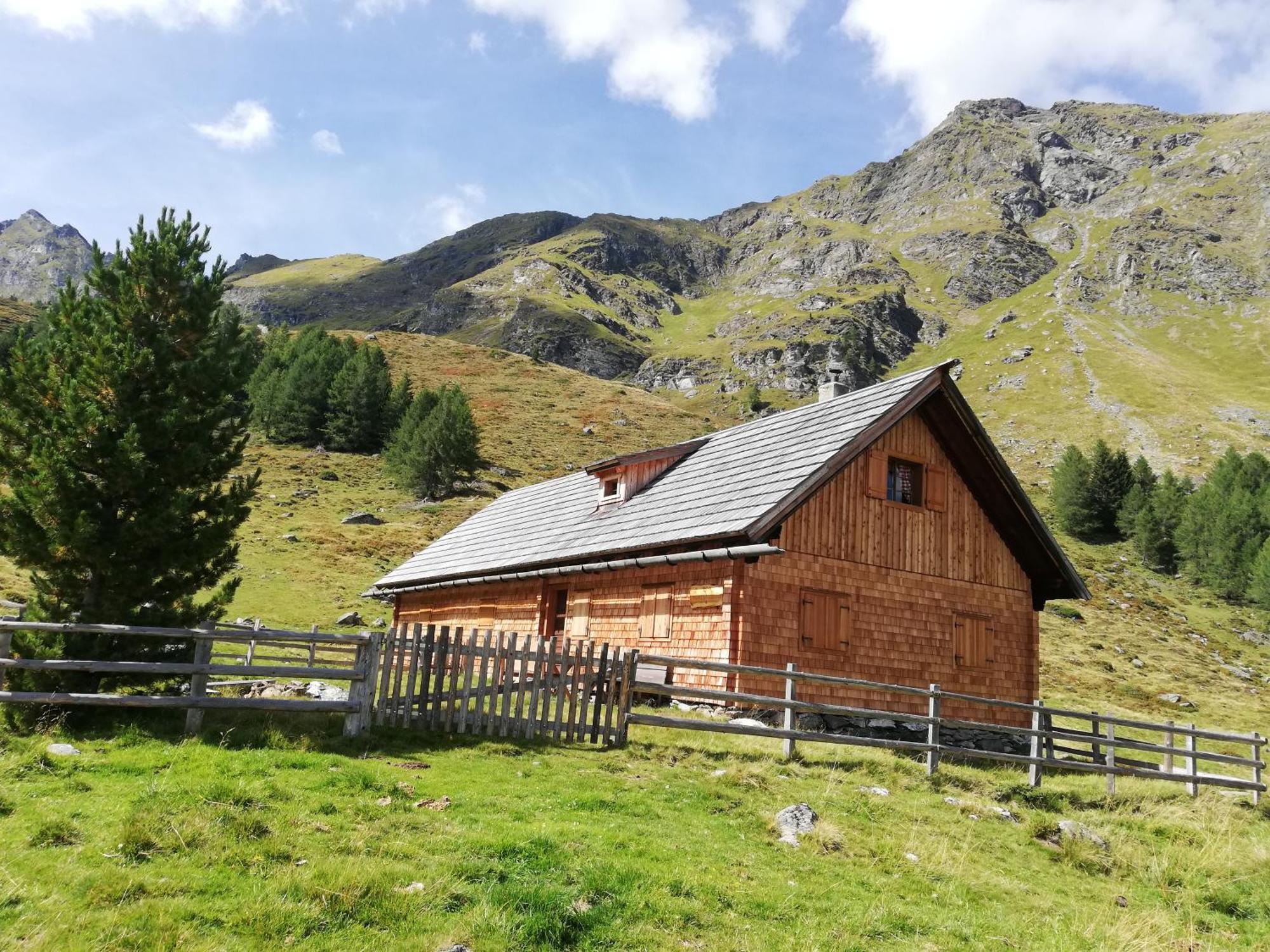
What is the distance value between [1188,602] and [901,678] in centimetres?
A: 5572

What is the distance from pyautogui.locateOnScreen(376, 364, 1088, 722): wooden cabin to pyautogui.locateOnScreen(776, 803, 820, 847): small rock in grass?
673cm

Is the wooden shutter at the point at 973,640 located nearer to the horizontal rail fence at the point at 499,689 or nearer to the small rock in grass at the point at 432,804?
the horizontal rail fence at the point at 499,689

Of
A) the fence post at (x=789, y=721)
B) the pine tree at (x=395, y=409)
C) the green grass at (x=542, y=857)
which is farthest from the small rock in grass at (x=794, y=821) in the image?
the pine tree at (x=395, y=409)

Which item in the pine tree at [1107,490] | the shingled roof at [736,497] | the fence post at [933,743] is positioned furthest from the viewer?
the pine tree at [1107,490]

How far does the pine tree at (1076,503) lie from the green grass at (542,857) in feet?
243

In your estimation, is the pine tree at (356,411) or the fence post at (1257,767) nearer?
the fence post at (1257,767)

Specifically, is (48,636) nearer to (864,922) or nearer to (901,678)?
(864,922)

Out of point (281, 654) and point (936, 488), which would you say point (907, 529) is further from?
point (281, 654)

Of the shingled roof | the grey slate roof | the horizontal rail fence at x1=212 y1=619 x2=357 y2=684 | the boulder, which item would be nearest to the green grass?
the horizontal rail fence at x1=212 y1=619 x2=357 y2=684

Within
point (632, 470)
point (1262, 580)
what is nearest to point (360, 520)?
point (632, 470)

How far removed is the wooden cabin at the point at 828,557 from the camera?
688 inches

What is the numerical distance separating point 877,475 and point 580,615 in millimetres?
8071

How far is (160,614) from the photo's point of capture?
12789 mm

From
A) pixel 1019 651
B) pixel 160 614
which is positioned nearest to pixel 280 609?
pixel 160 614
